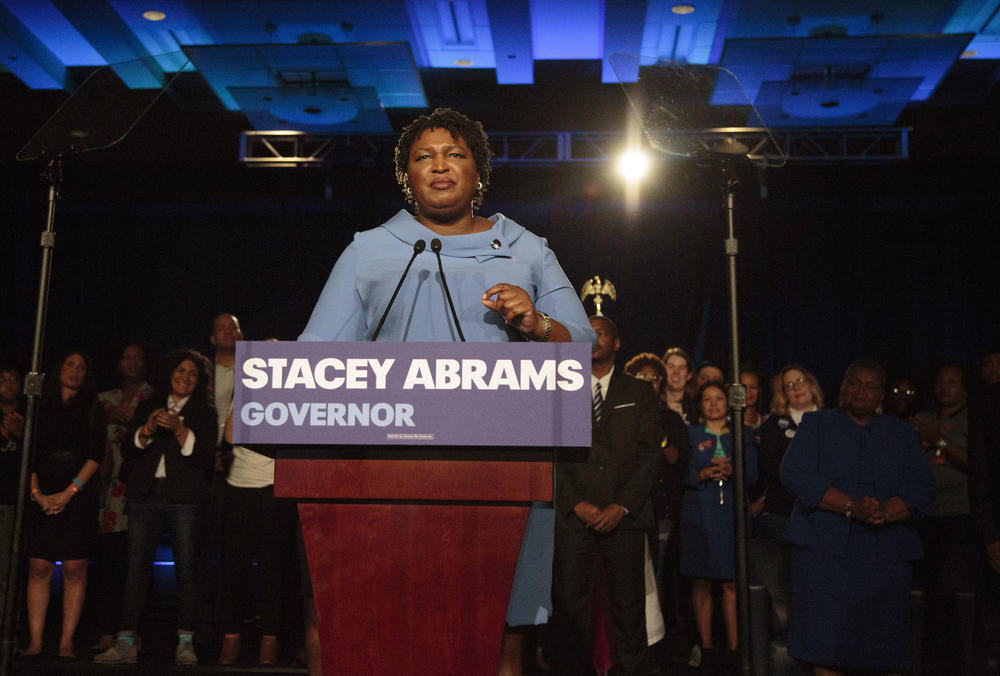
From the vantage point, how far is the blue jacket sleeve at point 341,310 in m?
1.64

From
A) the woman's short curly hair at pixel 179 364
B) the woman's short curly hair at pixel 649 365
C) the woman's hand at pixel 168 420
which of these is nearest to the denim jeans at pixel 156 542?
the woman's hand at pixel 168 420

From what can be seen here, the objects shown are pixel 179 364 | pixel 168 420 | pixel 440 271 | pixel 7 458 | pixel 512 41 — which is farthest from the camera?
Result: pixel 512 41

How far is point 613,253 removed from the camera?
868 cm

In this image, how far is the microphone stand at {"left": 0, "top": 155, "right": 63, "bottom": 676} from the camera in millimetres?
2873

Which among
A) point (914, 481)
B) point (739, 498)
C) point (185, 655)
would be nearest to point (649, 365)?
point (914, 481)

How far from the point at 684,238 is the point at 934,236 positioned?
2499 mm

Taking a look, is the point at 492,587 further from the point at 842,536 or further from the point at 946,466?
the point at 946,466

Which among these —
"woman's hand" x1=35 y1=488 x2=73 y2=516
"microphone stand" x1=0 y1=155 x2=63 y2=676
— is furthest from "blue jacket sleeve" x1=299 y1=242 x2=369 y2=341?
"woman's hand" x1=35 y1=488 x2=73 y2=516

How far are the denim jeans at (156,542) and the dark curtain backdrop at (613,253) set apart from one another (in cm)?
443

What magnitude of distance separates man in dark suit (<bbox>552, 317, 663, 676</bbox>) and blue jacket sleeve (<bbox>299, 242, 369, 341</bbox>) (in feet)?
6.63

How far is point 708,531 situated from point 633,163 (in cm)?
389

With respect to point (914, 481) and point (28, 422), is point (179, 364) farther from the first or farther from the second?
point (914, 481)

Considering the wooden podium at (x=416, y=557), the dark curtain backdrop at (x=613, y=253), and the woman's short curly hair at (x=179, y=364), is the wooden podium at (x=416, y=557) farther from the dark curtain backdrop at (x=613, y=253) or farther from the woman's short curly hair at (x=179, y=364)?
the dark curtain backdrop at (x=613, y=253)

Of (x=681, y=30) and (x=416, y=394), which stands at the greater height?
(x=681, y=30)
